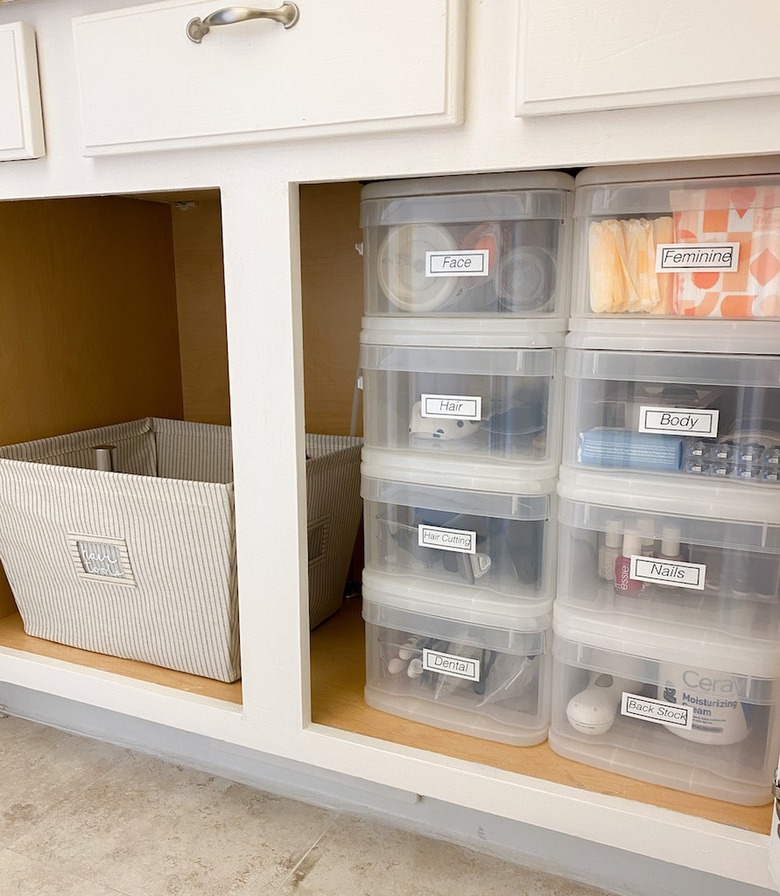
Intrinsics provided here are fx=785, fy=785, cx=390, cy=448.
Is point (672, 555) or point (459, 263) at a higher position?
point (459, 263)

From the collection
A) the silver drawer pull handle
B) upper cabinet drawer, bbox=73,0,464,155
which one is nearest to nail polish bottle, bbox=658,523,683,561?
upper cabinet drawer, bbox=73,0,464,155

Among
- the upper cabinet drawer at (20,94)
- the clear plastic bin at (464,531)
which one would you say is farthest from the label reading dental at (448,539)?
the upper cabinet drawer at (20,94)

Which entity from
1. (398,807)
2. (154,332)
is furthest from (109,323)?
(398,807)

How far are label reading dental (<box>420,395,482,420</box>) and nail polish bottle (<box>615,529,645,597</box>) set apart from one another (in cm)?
20

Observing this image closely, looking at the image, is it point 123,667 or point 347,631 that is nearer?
point 123,667

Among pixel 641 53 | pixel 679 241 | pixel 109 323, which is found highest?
pixel 641 53

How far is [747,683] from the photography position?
0.75m

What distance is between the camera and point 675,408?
746 millimetres

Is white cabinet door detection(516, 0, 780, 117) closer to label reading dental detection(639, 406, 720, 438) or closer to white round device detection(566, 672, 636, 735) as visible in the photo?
label reading dental detection(639, 406, 720, 438)

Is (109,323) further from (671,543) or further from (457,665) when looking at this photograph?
(671,543)

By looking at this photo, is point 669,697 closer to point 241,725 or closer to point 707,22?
point 241,725

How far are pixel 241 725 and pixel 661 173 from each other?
2.42ft

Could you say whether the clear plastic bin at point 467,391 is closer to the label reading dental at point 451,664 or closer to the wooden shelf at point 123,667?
the label reading dental at point 451,664

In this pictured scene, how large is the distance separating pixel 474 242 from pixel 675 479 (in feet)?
1.02
